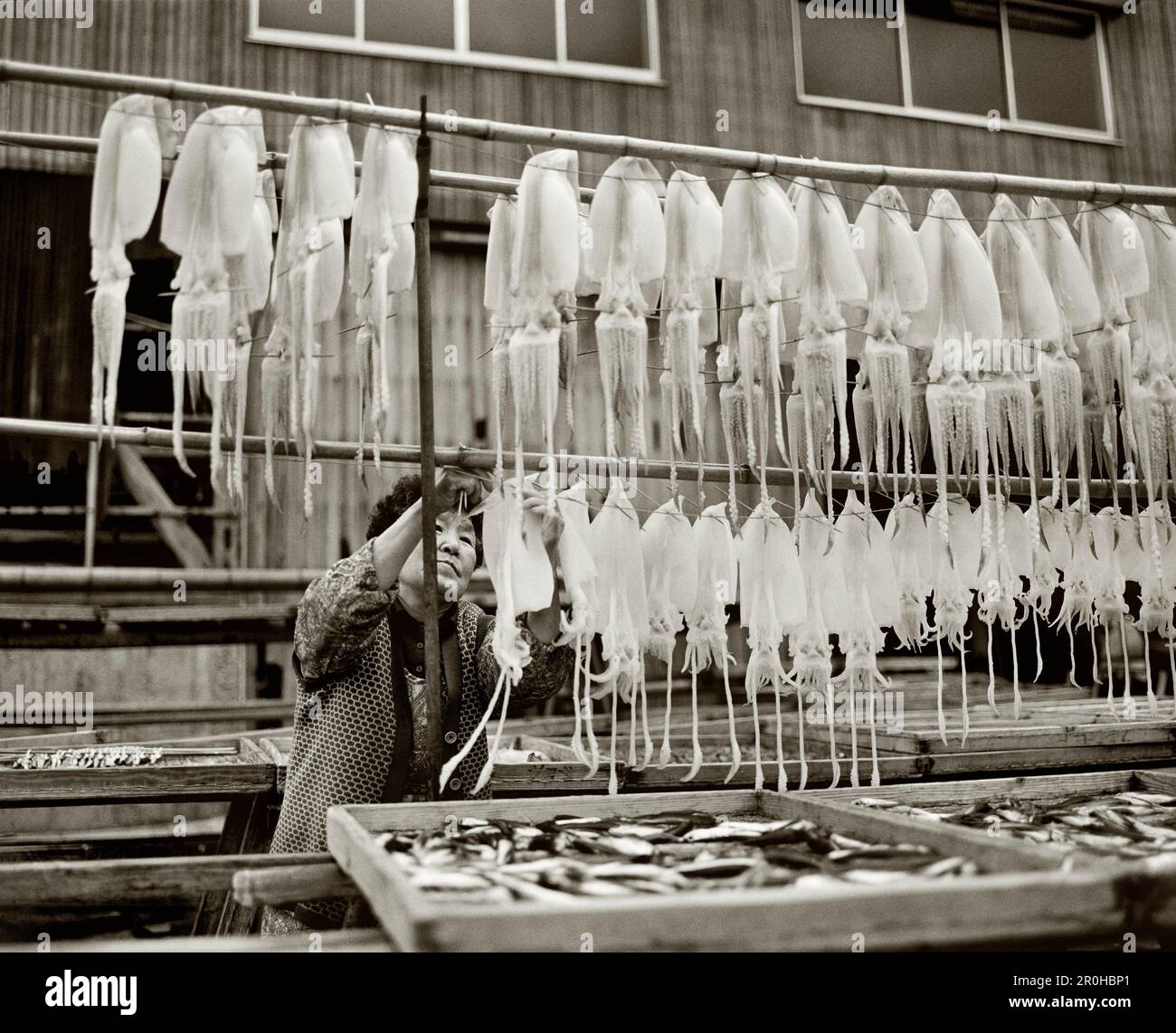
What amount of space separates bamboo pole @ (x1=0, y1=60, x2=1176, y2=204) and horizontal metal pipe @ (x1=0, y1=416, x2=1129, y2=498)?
827 millimetres

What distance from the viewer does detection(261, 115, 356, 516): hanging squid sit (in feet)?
8.46

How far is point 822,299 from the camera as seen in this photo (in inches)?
116

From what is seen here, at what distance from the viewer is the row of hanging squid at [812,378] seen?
273 cm

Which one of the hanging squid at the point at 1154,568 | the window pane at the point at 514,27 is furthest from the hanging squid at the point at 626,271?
the window pane at the point at 514,27

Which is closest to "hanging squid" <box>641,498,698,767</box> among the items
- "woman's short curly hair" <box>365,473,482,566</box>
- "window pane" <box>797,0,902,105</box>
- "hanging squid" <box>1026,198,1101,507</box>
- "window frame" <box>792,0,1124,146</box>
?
"woman's short curly hair" <box>365,473,482,566</box>

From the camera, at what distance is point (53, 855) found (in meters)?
6.42

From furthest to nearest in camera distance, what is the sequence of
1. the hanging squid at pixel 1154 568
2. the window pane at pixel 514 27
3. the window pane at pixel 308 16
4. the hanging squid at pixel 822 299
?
the window pane at pixel 514 27 → the window pane at pixel 308 16 → the hanging squid at pixel 1154 568 → the hanging squid at pixel 822 299

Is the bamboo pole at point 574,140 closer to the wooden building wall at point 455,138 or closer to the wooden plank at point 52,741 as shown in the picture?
the wooden plank at point 52,741

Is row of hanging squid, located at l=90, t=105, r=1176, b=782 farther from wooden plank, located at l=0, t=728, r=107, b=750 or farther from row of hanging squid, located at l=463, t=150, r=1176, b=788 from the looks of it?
wooden plank, located at l=0, t=728, r=107, b=750

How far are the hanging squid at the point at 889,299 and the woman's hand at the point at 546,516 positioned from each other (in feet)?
3.18
